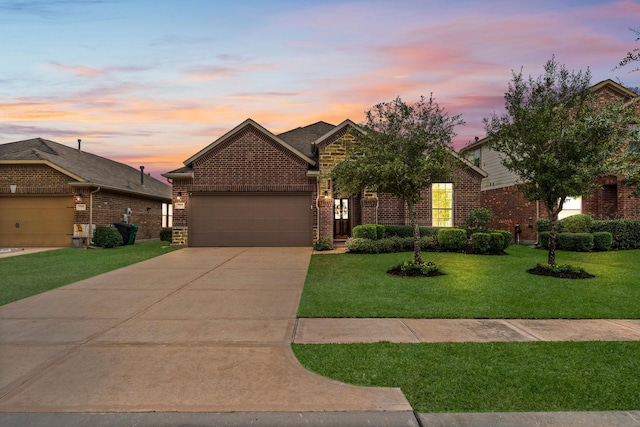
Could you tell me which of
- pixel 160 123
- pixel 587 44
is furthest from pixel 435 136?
pixel 160 123

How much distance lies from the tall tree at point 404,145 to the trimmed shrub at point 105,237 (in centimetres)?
1369

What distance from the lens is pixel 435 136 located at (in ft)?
34.3

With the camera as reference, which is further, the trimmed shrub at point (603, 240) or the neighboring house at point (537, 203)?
the neighboring house at point (537, 203)

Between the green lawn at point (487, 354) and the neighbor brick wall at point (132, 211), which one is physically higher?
the neighbor brick wall at point (132, 211)

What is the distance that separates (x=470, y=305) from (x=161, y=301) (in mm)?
5849

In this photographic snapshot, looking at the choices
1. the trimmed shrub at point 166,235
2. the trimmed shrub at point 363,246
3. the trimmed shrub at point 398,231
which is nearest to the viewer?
the trimmed shrub at point 363,246

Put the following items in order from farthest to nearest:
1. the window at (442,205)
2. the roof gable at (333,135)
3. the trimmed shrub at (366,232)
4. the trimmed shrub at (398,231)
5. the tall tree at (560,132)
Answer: the window at (442,205), the roof gable at (333,135), the trimmed shrub at (398,231), the trimmed shrub at (366,232), the tall tree at (560,132)

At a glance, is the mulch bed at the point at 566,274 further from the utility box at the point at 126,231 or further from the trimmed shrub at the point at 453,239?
the utility box at the point at 126,231

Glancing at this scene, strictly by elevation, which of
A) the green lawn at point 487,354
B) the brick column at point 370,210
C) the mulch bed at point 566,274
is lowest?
the green lawn at point 487,354

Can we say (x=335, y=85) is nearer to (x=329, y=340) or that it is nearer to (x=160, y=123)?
(x=160, y=123)

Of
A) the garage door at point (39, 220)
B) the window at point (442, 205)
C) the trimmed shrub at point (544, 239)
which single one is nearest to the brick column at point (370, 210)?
the window at point (442, 205)

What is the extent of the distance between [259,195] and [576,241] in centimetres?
1360

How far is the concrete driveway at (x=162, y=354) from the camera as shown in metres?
3.44

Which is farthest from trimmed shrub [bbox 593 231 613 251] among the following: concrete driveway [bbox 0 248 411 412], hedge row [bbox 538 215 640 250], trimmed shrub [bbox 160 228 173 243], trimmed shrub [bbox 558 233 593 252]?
trimmed shrub [bbox 160 228 173 243]
